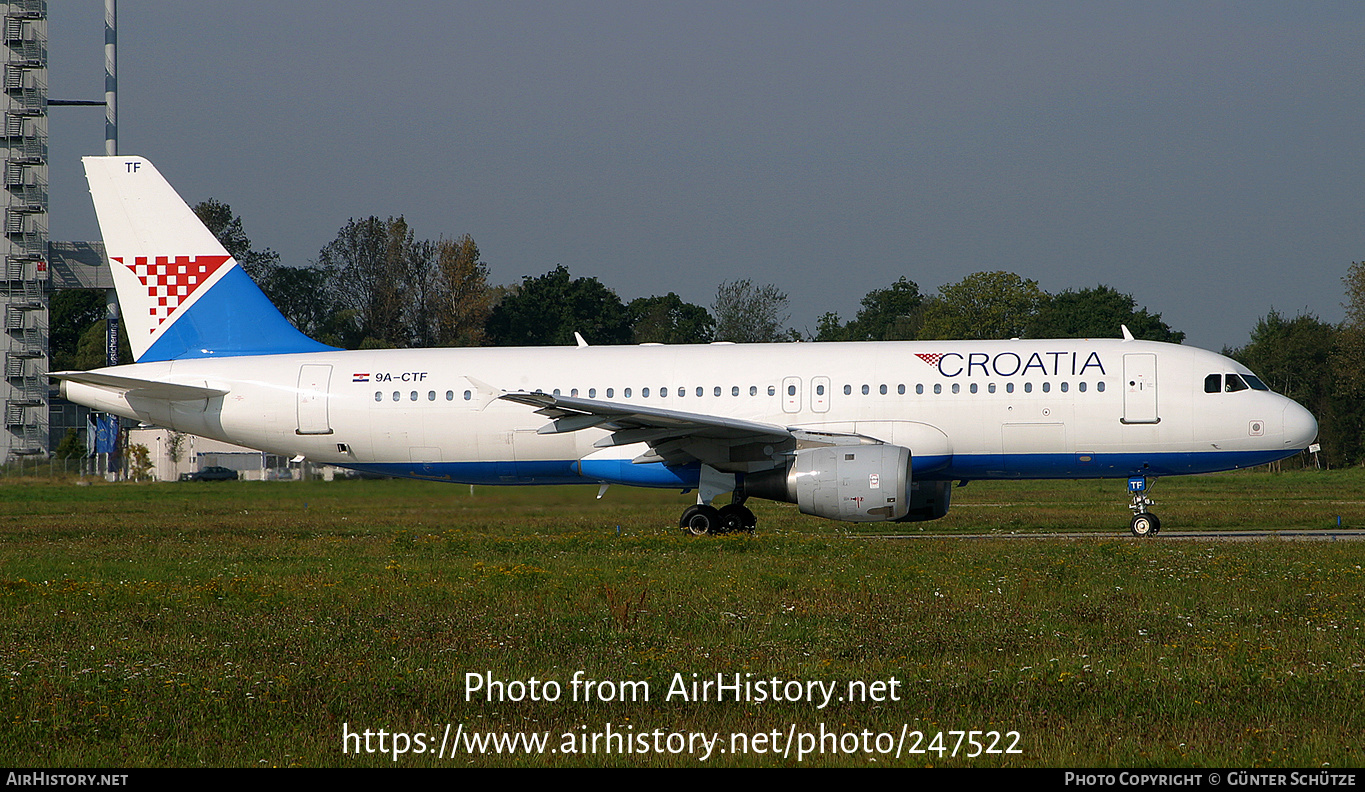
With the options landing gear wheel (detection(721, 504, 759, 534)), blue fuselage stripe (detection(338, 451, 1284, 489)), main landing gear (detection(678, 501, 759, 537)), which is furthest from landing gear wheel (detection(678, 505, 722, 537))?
blue fuselage stripe (detection(338, 451, 1284, 489))

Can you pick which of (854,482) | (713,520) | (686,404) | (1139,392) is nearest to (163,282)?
(686,404)

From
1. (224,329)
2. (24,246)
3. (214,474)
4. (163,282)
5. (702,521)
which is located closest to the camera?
(702,521)

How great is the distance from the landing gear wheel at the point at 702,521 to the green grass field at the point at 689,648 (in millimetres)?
1865

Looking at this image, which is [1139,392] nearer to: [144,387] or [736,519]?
[736,519]

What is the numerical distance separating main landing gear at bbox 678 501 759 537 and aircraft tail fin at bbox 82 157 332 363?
8881 mm

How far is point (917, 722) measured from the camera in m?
7.28

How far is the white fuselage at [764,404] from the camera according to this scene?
67.7ft

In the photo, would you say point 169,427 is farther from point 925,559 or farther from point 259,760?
point 259,760

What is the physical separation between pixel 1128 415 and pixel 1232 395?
5.90ft

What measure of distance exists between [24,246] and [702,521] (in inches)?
2773

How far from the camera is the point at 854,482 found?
19000 millimetres

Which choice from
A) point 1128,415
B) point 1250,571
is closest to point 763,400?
point 1128,415

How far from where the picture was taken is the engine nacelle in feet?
62.0

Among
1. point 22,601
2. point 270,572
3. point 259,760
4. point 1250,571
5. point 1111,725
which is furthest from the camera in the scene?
point 270,572
